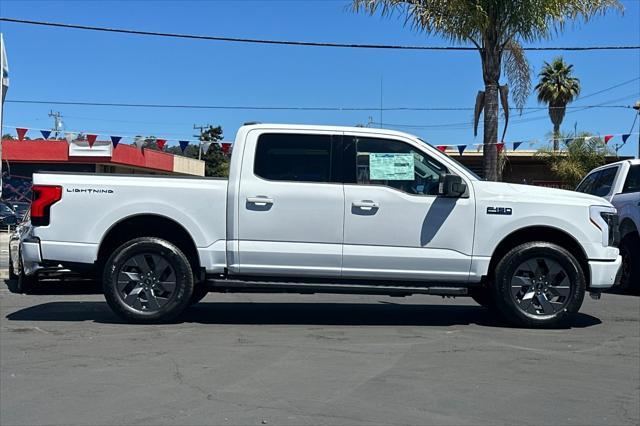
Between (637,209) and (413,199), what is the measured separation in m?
4.79

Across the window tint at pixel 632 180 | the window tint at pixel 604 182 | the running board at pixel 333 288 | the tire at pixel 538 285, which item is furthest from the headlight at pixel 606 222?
the window tint at pixel 604 182

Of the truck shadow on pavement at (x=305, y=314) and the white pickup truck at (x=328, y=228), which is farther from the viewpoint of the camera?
the truck shadow on pavement at (x=305, y=314)

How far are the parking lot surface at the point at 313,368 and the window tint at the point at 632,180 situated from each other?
3.00 meters

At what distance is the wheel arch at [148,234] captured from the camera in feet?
22.8

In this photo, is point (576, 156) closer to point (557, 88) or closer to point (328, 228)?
point (557, 88)

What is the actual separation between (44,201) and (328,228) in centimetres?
302

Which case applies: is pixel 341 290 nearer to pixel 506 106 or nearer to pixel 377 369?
pixel 377 369

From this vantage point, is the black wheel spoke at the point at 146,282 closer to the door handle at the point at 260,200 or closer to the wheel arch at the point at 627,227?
the door handle at the point at 260,200

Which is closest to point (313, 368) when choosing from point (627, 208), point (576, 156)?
point (627, 208)

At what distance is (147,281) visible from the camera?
6922mm

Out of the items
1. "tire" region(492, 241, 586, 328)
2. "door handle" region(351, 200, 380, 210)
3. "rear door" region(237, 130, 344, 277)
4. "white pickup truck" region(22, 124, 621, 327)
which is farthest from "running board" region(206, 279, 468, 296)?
"door handle" region(351, 200, 380, 210)

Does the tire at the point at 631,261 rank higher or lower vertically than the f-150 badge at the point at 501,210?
lower

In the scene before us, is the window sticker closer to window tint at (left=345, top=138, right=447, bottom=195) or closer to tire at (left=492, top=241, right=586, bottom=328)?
window tint at (left=345, top=138, right=447, bottom=195)

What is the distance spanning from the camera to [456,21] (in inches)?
533
